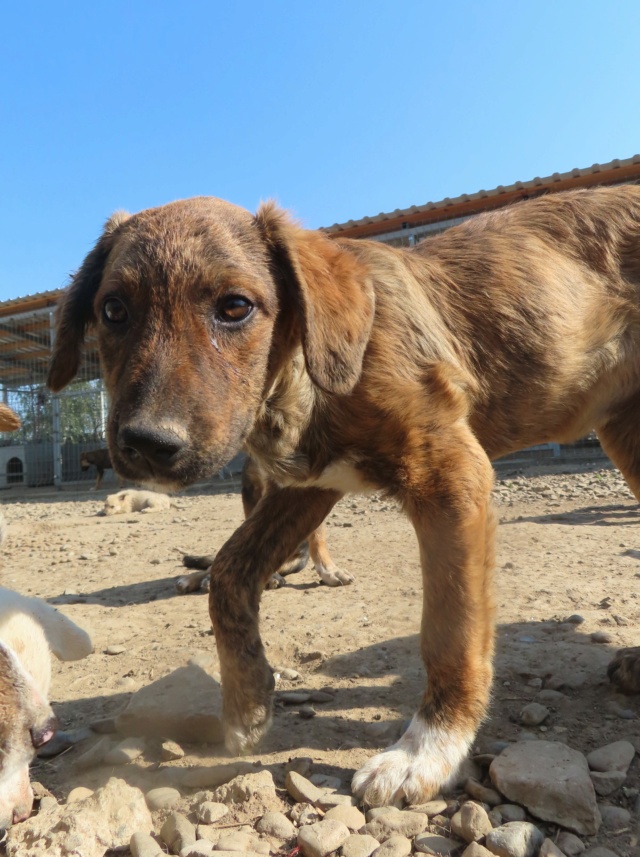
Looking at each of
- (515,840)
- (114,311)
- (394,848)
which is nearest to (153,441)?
(114,311)

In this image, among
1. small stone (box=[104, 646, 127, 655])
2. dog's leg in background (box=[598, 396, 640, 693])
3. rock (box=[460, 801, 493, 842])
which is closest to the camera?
rock (box=[460, 801, 493, 842])

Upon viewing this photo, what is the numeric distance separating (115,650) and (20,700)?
4.97 feet

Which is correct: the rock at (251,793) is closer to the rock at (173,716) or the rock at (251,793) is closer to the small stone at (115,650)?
the rock at (173,716)

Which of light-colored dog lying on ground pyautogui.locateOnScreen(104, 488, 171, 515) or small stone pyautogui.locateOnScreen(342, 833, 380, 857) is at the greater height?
light-colored dog lying on ground pyautogui.locateOnScreen(104, 488, 171, 515)

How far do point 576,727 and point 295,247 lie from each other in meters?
2.04

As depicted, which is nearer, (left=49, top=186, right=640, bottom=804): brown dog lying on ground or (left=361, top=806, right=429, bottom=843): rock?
(left=361, top=806, right=429, bottom=843): rock

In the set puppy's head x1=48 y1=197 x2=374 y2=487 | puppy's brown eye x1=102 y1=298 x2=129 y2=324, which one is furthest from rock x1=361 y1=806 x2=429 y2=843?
puppy's brown eye x1=102 y1=298 x2=129 y2=324

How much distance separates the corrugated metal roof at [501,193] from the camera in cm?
1050

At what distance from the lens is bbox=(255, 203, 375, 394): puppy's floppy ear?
2182 mm

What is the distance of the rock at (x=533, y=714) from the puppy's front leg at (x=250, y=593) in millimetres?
949

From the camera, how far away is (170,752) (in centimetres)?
229

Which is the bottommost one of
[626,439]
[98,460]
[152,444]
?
[98,460]

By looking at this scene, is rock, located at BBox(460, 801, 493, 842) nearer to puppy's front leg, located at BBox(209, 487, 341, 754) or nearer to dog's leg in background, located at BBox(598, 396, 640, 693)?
puppy's front leg, located at BBox(209, 487, 341, 754)

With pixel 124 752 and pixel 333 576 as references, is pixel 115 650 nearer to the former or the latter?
pixel 124 752
